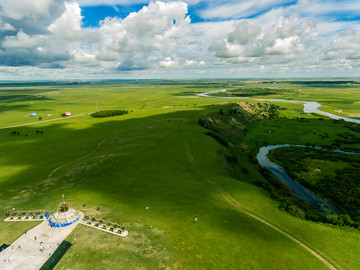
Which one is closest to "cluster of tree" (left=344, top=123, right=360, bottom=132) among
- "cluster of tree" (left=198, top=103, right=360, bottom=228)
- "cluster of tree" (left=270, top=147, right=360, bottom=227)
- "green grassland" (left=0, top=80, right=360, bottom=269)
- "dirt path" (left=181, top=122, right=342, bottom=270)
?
"cluster of tree" (left=198, top=103, right=360, bottom=228)

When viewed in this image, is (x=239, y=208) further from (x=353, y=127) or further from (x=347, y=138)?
(x=353, y=127)

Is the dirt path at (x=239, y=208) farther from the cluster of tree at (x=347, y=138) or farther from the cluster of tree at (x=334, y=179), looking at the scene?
the cluster of tree at (x=347, y=138)

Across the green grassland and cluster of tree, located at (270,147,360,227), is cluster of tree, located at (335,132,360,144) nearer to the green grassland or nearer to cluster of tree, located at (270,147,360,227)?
cluster of tree, located at (270,147,360,227)

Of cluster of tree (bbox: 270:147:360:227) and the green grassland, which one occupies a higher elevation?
the green grassland

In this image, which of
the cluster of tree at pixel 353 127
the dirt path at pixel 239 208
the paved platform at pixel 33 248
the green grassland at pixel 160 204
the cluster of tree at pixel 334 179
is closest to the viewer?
the paved platform at pixel 33 248

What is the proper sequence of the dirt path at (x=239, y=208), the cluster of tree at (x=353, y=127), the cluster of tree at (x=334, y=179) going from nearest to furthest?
the dirt path at (x=239, y=208) < the cluster of tree at (x=334, y=179) < the cluster of tree at (x=353, y=127)

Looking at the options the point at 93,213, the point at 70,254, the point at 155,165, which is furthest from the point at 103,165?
the point at 70,254

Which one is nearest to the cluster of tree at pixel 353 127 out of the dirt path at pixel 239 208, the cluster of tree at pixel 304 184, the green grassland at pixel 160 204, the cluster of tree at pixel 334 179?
the cluster of tree at pixel 304 184

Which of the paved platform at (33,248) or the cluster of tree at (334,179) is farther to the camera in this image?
the cluster of tree at (334,179)

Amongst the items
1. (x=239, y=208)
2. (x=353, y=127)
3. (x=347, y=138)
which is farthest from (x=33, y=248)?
(x=353, y=127)
